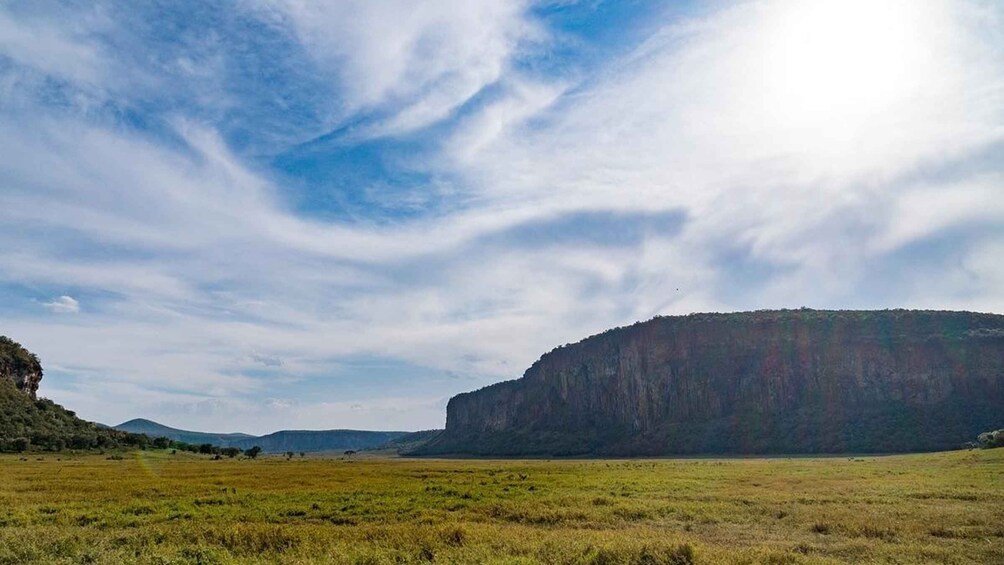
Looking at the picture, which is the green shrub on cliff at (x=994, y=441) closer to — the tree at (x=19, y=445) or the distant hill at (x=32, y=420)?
the tree at (x=19, y=445)

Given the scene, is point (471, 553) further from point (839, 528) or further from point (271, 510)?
point (271, 510)

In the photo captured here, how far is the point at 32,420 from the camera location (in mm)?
107938

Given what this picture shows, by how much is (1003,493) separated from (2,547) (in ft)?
129

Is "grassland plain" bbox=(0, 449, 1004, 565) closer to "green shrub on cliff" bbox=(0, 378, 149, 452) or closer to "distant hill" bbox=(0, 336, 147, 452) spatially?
"green shrub on cliff" bbox=(0, 378, 149, 452)

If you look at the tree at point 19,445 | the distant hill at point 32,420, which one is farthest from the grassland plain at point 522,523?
the distant hill at point 32,420

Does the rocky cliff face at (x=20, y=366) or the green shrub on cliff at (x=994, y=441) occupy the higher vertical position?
the rocky cliff face at (x=20, y=366)

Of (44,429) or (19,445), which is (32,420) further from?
(19,445)

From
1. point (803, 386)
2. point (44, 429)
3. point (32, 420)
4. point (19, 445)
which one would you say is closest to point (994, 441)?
point (803, 386)

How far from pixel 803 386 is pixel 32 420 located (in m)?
168

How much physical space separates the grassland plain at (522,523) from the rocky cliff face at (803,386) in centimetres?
9869

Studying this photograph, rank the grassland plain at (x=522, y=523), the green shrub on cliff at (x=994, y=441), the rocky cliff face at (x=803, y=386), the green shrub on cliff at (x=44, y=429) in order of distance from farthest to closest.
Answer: the rocky cliff face at (x=803, y=386) < the green shrub on cliff at (x=44, y=429) < the green shrub on cliff at (x=994, y=441) < the grassland plain at (x=522, y=523)

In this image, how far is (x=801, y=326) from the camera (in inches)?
6481

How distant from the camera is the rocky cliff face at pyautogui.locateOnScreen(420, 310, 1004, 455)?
12644 centimetres

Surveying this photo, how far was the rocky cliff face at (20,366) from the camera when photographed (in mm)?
128250
